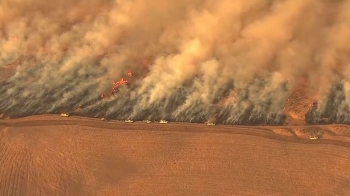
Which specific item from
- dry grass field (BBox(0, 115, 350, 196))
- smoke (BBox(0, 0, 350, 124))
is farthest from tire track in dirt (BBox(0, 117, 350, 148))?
smoke (BBox(0, 0, 350, 124))

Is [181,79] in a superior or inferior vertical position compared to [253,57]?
inferior

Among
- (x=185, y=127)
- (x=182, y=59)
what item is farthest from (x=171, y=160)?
(x=182, y=59)

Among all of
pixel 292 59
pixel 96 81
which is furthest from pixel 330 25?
pixel 96 81

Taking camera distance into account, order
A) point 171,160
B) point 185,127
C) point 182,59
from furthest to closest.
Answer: point 182,59
point 185,127
point 171,160

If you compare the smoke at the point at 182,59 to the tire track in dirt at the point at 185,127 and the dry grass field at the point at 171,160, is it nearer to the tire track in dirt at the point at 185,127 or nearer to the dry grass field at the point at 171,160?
the tire track in dirt at the point at 185,127

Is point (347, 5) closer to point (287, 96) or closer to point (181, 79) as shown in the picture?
point (287, 96)

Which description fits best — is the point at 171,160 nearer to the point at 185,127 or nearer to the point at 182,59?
the point at 185,127

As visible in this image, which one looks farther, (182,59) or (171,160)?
(182,59)

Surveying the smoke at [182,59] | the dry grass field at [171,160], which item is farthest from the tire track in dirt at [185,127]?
the smoke at [182,59]
